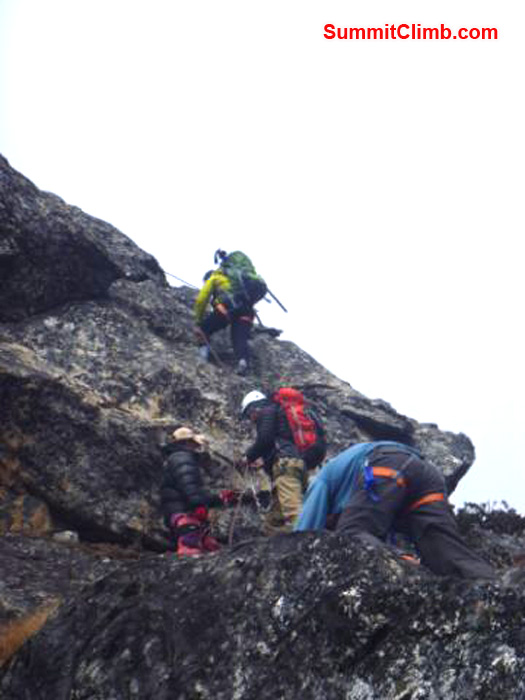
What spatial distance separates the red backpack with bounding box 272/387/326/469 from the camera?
456 inches

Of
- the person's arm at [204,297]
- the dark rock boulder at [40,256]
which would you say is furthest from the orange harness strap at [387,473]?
the person's arm at [204,297]

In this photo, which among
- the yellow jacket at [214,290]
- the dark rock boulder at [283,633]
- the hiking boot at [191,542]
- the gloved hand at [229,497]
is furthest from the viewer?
the yellow jacket at [214,290]

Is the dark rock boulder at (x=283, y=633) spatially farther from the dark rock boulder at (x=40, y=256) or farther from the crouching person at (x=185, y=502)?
the dark rock boulder at (x=40, y=256)

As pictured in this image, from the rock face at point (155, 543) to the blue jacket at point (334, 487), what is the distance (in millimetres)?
691

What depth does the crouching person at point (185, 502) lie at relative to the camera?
35.0ft

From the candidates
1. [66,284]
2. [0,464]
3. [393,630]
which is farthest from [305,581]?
[66,284]

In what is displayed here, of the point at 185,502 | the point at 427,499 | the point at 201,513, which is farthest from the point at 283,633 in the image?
the point at 185,502

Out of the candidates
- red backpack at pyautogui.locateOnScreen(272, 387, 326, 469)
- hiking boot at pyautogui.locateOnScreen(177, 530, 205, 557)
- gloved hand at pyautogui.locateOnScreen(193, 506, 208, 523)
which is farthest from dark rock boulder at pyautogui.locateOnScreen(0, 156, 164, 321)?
hiking boot at pyautogui.locateOnScreen(177, 530, 205, 557)

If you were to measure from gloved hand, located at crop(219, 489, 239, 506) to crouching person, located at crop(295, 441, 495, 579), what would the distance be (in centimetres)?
457

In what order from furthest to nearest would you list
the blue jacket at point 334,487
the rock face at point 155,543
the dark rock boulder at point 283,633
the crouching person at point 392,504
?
the blue jacket at point 334,487 < the crouching person at point 392,504 < the rock face at point 155,543 < the dark rock boulder at point 283,633

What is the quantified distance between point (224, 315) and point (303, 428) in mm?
6444

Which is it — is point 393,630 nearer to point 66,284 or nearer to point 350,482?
point 350,482

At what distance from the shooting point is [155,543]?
37.5 ft

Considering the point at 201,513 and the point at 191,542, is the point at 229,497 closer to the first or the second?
the point at 201,513
